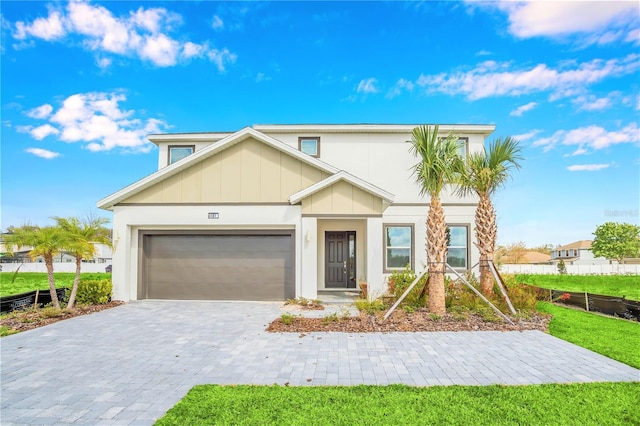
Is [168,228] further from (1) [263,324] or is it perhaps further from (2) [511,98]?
(2) [511,98]

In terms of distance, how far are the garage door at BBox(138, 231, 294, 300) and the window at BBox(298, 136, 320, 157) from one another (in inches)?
188

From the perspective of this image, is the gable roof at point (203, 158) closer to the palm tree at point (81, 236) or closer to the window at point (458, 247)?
the palm tree at point (81, 236)

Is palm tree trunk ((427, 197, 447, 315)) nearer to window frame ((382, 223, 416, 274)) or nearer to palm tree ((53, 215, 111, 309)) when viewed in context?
window frame ((382, 223, 416, 274))

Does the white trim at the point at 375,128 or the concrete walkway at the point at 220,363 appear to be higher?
the white trim at the point at 375,128

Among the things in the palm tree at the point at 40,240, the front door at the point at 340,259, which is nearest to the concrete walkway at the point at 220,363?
the palm tree at the point at 40,240

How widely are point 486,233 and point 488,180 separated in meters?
1.68

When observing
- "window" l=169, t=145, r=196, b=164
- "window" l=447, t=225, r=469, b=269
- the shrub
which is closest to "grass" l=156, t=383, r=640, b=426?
the shrub

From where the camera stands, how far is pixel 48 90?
1423cm

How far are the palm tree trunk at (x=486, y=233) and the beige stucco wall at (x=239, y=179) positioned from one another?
17.8 feet

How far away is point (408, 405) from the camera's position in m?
3.78

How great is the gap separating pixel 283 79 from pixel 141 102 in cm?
734

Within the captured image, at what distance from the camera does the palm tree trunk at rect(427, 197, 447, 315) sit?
8664 mm

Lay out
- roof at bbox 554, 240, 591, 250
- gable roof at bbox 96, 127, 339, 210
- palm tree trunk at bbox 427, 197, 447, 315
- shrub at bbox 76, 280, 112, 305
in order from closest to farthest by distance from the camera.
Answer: palm tree trunk at bbox 427, 197, 447, 315
shrub at bbox 76, 280, 112, 305
gable roof at bbox 96, 127, 339, 210
roof at bbox 554, 240, 591, 250

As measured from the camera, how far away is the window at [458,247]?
43.7 feet
